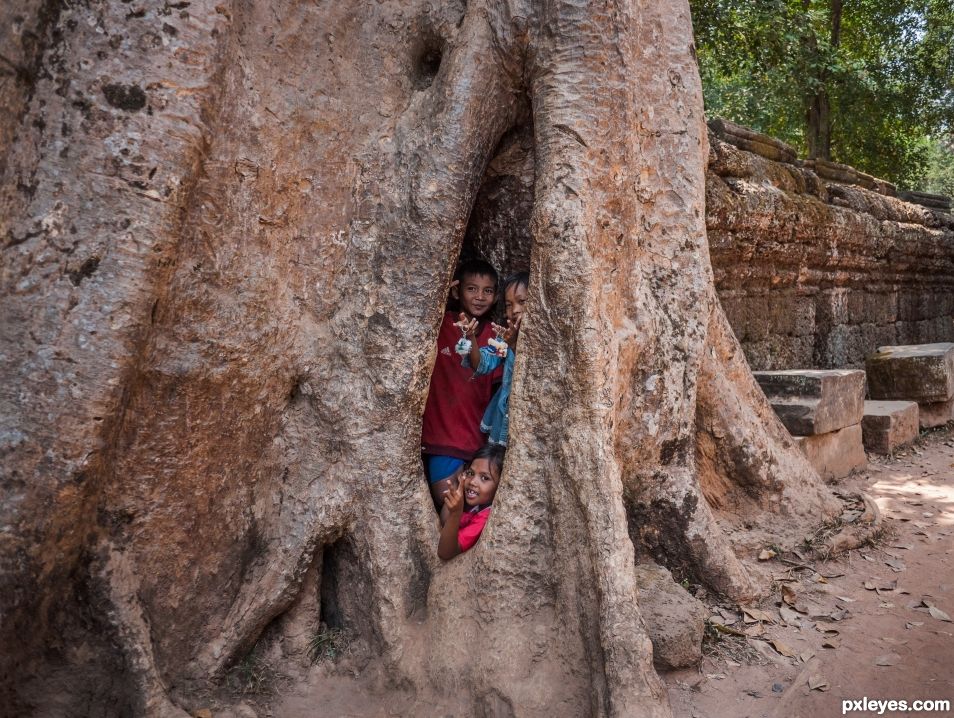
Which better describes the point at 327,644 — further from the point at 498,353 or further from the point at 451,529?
the point at 498,353

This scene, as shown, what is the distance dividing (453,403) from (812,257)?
162 inches

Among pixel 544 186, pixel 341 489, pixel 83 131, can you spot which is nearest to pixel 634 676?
pixel 341 489

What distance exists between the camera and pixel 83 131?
76.1 inches

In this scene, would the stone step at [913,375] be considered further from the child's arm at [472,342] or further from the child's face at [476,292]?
the child's arm at [472,342]

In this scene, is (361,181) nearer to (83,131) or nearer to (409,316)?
(409,316)

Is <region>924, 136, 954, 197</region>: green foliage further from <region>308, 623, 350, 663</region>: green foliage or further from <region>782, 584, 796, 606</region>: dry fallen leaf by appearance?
<region>308, 623, 350, 663</region>: green foliage

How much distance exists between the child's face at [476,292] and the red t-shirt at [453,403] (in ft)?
0.29

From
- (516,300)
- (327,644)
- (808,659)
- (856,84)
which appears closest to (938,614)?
(808,659)

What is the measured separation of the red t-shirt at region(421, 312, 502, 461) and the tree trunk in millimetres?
305

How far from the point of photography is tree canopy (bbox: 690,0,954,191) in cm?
918

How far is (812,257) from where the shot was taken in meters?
5.72

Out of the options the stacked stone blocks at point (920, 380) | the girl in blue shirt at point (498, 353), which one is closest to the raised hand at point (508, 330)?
the girl in blue shirt at point (498, 353)

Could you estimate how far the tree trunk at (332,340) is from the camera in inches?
75.3

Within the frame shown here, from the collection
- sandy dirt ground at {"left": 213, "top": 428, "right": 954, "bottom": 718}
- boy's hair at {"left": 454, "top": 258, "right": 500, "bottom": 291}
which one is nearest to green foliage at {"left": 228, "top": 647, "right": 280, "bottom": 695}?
sandy dirt ground at {"left": 213, "top": 428, "right": 954, "bottom": 718}
